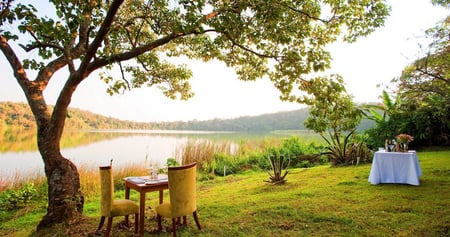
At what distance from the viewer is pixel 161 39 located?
4.07 meters

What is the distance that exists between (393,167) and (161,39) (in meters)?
4.94

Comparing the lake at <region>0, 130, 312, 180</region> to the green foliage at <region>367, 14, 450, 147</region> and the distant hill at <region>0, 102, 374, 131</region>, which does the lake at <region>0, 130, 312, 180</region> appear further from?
the green foliage at <region>367, 14, 450, 147</region>

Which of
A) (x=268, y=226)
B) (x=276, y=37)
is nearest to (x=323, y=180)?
(x=268, y=226)

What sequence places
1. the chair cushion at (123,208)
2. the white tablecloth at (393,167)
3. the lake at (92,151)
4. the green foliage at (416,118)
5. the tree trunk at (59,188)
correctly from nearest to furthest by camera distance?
1. the chair cushion at (123,208)
2. the tree trunk at (59,188)
3. the white tablecloth at (393,167)
4. the lake at (92,151)
5. the green foliage at (416,118)

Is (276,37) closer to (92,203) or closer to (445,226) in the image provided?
(445,226)

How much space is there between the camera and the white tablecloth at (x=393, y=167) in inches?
198

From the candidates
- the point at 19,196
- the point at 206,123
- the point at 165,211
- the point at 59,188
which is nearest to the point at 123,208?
the point at 165,211

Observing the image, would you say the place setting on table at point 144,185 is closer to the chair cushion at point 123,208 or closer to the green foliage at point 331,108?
the chair cushion at point 123,208

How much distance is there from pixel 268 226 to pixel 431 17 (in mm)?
7673

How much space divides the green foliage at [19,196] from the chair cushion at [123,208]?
3.59m

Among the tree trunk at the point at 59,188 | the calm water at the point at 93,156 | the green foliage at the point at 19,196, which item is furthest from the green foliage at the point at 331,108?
the green foliage at the point at 19,196

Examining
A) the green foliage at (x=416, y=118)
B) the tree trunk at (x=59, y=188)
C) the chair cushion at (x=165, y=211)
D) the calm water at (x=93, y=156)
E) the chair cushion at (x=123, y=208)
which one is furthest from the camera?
the green foliage at (x=416, y=118)

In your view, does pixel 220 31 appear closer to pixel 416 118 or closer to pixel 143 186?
pixel 143 186

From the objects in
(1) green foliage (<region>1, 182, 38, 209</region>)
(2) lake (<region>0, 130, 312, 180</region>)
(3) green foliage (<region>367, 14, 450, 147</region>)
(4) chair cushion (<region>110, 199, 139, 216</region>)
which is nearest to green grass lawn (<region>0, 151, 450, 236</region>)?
(4) chair cushion (<region>110, 199, 139, 216</region>)
